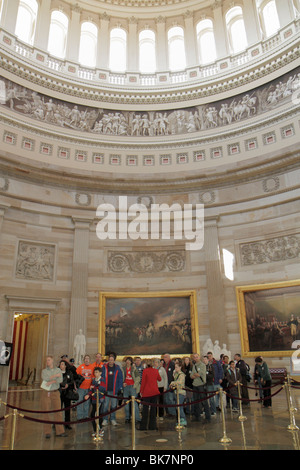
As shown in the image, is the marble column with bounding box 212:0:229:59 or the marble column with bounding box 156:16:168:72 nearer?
the marble column with bounding box 212:0:229:59

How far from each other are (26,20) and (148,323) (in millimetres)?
19869

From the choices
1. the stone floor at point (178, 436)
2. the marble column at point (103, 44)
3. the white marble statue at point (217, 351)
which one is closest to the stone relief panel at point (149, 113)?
the marble column at point (103, 44)

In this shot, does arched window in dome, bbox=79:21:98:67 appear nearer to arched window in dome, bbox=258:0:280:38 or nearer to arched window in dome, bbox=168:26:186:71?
arched window in dome, bbox=168:26:186:71

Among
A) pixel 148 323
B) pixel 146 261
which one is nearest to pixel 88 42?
pixel 146 261

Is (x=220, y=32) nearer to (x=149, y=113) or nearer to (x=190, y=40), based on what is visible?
(x=190, y=40)

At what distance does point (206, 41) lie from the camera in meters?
23.9

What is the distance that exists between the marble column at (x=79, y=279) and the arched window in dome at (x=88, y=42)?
11.6 metres

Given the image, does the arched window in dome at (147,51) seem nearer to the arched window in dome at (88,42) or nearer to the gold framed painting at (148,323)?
the arched window in dome at (88,42)

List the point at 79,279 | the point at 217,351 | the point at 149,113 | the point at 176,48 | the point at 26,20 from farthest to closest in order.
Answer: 1. the point at 176,48
2. the point at 26,20
3. the point at 149,113
4. the point at 79,279
5. the point at 217,351

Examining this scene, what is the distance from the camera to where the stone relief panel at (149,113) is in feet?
63.9

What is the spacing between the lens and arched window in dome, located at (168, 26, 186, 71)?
23812mm

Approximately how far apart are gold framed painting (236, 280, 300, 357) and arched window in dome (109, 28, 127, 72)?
16.6 m

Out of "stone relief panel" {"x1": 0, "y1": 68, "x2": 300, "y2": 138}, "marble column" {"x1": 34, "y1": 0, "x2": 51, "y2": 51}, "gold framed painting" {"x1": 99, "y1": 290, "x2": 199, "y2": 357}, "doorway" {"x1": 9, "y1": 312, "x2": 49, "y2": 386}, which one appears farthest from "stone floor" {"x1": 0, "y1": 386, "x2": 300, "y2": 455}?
"marble column" {"x1": 34, "y1": 0, "x2": 51, "y2": 51}
